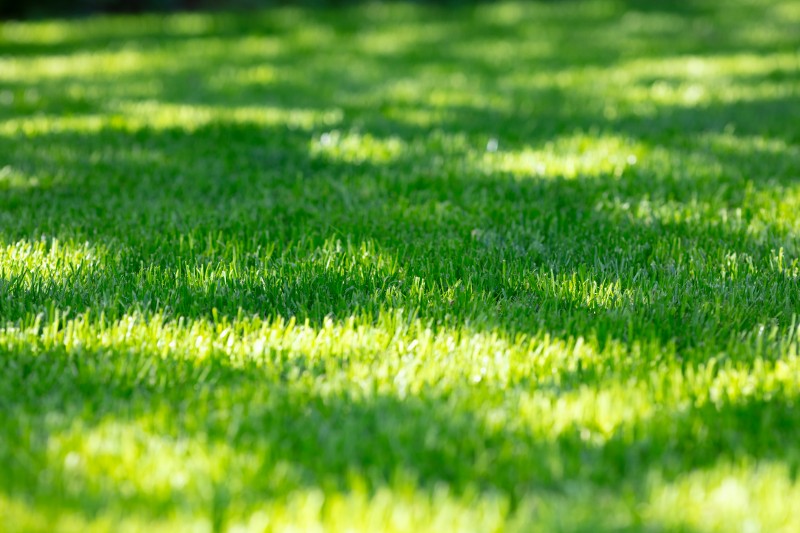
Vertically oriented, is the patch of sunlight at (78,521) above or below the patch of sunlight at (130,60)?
below

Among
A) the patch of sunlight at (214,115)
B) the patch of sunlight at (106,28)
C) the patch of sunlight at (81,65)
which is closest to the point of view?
the patch of sunlight at (214,115)

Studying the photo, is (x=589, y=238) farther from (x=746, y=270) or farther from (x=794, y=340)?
(x=794, y=340)

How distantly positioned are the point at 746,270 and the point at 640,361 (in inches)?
36.1

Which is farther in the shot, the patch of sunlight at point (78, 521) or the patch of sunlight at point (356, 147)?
the patch of sunlight at point (356, 147)

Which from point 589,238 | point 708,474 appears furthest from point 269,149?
point 708,474

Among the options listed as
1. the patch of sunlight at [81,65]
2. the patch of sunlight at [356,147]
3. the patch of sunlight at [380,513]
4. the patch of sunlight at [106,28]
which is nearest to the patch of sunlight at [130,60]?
the patch of sunlight at [81,65]

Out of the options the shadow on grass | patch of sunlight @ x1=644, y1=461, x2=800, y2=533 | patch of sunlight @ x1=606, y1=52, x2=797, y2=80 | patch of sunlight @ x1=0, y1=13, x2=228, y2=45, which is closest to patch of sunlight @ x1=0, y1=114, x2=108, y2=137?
the shadow on grass

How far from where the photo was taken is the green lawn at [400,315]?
1668 millimetres

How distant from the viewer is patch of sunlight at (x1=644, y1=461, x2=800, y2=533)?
1.57 m

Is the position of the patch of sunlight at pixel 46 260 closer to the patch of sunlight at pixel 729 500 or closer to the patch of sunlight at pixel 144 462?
the patch of sunlight at pixel 144 462

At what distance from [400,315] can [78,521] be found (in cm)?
112

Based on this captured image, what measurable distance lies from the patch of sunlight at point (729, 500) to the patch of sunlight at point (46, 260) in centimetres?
204

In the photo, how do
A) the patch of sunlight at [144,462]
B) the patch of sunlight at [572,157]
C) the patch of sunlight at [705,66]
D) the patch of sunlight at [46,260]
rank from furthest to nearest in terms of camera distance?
the patch of sunlight at [705,66], the patch of sunlight at [572,157], the patch of sunlight at [46,260], the patch of sunlight at [144,462]

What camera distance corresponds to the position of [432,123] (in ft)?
17.5
